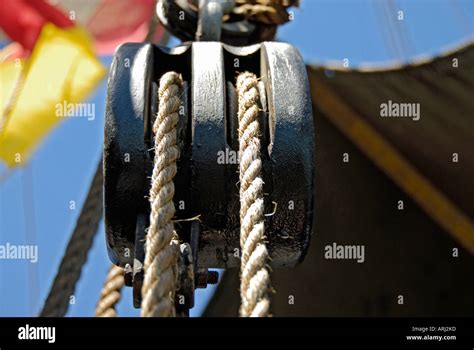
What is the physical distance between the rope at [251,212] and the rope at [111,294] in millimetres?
391

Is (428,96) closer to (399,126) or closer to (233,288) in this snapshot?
(399,126)

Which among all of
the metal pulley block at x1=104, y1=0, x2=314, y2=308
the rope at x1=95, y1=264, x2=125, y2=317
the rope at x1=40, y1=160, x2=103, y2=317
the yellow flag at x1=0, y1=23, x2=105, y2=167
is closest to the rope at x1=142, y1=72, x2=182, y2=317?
the metal pulley block at x1=104, y1=0, x2=314, y2=308

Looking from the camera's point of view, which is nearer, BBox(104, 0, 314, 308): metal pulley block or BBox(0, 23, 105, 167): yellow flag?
BBox(104, 0, 314, 308): metal pulley block

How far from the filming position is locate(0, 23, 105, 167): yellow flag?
3600mm

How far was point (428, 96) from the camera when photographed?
2.29 m

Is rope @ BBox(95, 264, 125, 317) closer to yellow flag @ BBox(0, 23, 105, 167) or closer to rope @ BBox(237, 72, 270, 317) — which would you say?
rope @ BBox(237, 72, 270, 317)

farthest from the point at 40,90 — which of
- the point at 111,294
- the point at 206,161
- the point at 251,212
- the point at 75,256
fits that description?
the point at 251,212

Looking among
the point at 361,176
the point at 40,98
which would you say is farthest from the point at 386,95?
the point at 40,98

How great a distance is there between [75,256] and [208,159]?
27.6 inches

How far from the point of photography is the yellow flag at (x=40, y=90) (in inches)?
142

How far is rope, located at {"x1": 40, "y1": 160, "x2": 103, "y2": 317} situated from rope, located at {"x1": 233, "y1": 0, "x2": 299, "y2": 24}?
1.62 feet

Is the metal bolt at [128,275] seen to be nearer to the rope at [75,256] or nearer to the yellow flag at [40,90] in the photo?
the rope at [75,256]

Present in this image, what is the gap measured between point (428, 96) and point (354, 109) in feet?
0.75

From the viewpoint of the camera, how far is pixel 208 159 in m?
0.78
